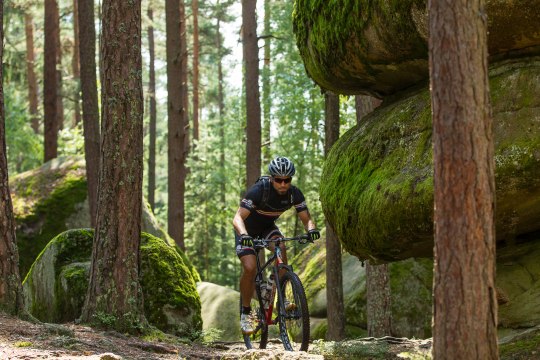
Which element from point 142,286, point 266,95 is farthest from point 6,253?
point 266,95

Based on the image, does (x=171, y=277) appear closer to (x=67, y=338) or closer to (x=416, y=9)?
(x=67, y=338)

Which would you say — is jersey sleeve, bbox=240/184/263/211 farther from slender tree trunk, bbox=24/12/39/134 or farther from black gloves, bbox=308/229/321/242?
slender tree trunk, bbox=24/12/39/134

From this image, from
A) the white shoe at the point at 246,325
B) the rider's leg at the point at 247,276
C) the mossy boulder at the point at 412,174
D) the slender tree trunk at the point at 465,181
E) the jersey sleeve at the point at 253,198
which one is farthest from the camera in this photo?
the white shoe at the point at 246,325

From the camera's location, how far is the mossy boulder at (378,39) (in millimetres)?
7137

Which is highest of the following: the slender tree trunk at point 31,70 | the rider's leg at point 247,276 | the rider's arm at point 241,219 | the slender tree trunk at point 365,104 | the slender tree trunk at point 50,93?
the slender tree trunk at point 31,70

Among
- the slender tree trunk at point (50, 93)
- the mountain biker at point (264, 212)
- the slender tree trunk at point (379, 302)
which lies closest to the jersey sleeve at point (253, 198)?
the mountain biker at point (264, 212)

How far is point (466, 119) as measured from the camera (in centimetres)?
510

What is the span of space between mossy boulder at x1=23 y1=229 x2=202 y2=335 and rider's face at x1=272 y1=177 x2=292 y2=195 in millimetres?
3410

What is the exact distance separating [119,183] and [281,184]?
7.65 ft

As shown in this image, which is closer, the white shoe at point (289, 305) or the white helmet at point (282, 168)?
the white shoe at point (289, 305)

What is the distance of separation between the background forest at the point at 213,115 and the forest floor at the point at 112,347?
1277 cm

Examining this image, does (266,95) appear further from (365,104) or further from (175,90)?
(365,104)

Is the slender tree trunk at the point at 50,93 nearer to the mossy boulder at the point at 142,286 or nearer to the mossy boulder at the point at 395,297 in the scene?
the mossy boulder at the point at 395,297

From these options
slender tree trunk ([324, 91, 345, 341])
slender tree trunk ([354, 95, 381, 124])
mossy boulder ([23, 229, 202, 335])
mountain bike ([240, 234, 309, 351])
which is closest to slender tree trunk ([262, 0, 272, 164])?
slender tree trunk ([324, 91, 345, 341])
